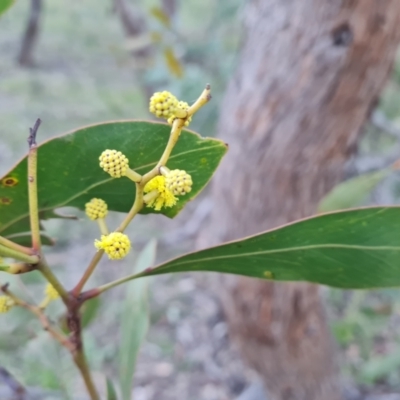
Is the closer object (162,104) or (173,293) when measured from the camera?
(162,104)

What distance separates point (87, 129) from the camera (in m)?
0.34

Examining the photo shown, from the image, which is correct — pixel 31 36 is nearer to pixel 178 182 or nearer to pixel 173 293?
pixel 173 293

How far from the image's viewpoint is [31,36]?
105 inches

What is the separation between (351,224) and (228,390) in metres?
1.21

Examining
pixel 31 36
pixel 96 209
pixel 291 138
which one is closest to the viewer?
pixel 96 209

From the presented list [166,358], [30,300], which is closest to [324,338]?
[166,358]

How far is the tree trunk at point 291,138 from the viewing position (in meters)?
0.91

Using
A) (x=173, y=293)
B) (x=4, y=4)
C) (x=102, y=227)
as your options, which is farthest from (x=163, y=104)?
(x=173, y=293)

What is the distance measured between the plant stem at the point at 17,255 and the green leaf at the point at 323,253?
0.10 m

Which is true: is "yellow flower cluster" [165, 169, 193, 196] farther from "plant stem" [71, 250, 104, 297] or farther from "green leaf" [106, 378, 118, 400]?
"green leaf" [106, 378, 118, 400]

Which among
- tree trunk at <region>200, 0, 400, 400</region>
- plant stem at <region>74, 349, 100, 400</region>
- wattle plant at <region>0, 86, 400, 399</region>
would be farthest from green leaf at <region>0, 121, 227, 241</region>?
tree trunk at <region>200, 0, 400, 400</region>

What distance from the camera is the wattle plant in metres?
0.33

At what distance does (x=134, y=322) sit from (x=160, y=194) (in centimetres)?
37

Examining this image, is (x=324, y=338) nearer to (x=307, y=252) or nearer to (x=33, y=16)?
(x=307, y=252)
